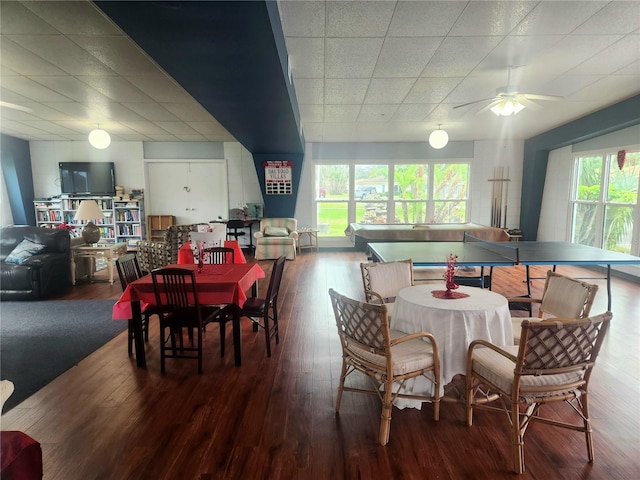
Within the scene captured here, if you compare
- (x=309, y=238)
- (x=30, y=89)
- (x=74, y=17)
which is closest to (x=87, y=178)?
(x=30, y=89)

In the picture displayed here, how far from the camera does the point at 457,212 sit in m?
8.43

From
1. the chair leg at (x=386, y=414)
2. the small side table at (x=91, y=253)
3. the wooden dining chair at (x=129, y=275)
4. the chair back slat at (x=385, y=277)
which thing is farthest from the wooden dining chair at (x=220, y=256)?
the chair leg at (x=386, y=414)

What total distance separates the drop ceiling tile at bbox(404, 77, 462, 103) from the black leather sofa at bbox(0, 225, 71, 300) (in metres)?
5.40

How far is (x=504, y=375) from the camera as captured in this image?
1.77 m

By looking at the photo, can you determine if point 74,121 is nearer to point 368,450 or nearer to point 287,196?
point 287,196

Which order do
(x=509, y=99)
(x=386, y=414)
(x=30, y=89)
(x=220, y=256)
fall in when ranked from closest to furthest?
(x=386, y=414), (x=509, y=99), (x=220, y=256), (x=30, y=89)

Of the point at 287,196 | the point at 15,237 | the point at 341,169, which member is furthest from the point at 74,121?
the point at 341,169

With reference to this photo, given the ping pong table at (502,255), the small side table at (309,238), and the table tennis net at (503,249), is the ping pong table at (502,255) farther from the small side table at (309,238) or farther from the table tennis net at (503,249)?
the small side table at (309,238)

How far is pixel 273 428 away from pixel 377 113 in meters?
4.86

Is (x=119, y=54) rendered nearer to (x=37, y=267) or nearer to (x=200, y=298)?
(x=200, y=298)

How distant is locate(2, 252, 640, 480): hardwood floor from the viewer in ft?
5.69

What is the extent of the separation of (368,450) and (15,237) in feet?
19.4

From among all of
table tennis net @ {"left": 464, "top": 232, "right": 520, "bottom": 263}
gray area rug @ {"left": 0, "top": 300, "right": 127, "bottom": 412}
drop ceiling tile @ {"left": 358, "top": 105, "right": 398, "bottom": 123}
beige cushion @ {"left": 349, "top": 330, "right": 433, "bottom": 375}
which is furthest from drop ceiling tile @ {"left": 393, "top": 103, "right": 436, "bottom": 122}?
gray area rug @ {"left": 0, "top": 300, "right": 127, "bottom": 412}

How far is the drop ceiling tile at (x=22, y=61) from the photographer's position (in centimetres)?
329
